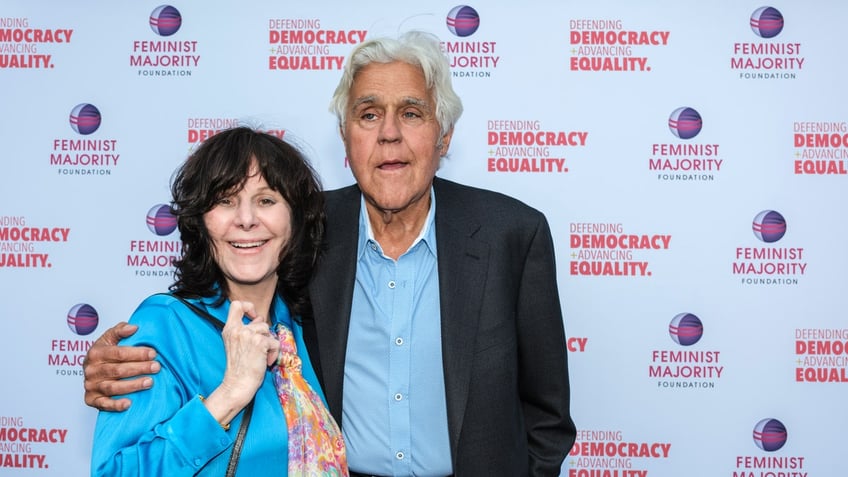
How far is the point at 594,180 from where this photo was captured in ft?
10.4

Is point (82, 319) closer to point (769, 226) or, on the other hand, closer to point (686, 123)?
point (686, 123)

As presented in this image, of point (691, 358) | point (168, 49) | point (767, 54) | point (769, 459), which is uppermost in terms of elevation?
point (168, 49)

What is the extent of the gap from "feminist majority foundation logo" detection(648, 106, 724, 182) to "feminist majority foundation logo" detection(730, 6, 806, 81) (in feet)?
1.02

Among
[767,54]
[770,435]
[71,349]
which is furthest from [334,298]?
[767,54]

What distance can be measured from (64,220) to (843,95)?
12.1 feet

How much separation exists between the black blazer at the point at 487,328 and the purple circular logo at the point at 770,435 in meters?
1.44

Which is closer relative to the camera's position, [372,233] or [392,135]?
[392,135]

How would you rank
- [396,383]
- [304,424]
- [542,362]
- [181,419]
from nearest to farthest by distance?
[181,419], [304,424], [396,383], [542,362]

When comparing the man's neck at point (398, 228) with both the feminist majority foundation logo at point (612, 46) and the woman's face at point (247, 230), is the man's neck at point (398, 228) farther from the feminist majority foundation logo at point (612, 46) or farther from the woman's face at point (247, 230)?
the feminist majority foundation logo at point (612, 46)

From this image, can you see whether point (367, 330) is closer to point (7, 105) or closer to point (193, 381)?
point (193, 381)

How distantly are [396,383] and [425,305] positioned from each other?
9.5 inches

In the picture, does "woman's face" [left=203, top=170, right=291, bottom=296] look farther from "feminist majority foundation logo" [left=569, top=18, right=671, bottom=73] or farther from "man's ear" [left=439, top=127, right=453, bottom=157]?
"feminist majority foundation logo" [left=569, top=18, right=671, bottom=73]

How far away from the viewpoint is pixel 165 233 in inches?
130

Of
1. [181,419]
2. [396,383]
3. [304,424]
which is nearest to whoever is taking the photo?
[181,419]
